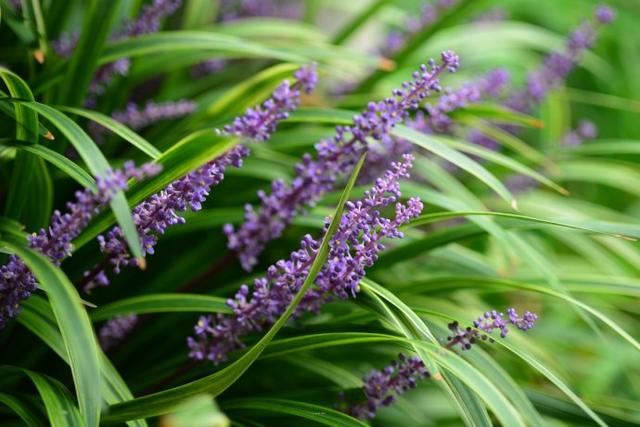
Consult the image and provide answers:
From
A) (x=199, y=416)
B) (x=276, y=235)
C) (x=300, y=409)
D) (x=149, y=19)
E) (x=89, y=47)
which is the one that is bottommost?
(x=199, y=416)

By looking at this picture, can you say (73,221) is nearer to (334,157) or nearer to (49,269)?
(49,269)

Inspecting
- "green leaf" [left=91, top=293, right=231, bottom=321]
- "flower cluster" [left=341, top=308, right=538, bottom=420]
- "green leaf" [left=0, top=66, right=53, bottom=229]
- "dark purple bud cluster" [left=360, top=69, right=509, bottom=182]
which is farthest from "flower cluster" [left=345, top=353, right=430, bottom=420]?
"green leaf" [left=0, top=66, right=53, bottom=229]

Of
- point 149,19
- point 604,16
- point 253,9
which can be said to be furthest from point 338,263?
point 253,9

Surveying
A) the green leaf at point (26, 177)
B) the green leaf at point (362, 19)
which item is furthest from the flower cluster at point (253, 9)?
the green leaf at point (26, 177)

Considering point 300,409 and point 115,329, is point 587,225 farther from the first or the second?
point 115,329

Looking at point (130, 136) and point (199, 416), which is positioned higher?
point (130, 136)

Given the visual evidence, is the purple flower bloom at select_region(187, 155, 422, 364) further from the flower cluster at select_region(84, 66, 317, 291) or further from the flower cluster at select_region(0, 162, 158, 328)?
the flower cluster at select_region(0, 162, 158, 328)

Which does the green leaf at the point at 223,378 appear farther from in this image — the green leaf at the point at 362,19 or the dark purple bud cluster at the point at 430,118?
the green leaf at the point at 362,19
